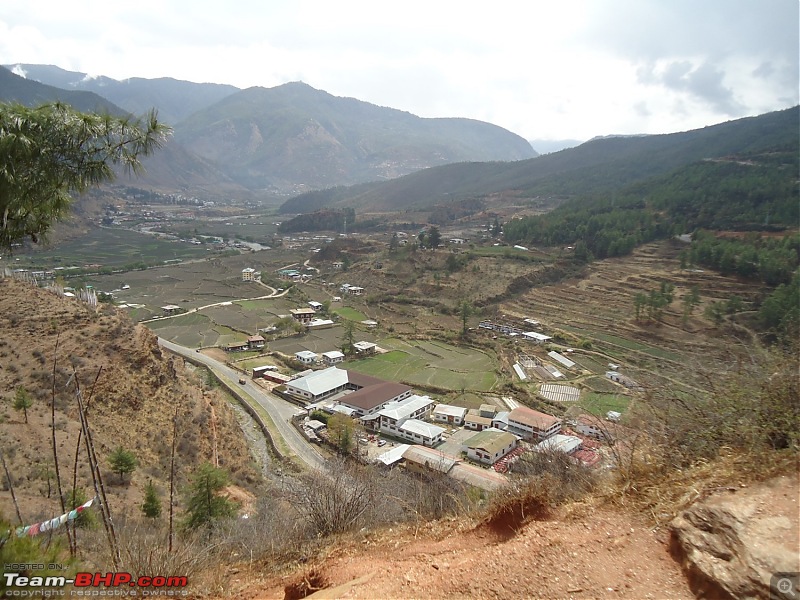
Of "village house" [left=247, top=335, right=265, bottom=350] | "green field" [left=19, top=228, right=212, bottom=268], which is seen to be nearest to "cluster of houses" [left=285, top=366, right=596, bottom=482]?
"village house" [left=247, top=335, right=265, bottom=350]

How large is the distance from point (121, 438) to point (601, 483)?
45.8ft

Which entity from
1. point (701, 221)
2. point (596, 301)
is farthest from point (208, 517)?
point (701, 221)

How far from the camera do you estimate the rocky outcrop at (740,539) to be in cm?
292

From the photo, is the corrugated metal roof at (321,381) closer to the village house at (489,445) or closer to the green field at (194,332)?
the village house at (489,445)

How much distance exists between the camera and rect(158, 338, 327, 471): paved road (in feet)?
60.8

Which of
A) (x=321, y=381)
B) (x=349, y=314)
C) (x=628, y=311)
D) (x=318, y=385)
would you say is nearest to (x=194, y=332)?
(x=349, y=314)

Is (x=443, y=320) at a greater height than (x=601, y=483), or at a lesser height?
lesser

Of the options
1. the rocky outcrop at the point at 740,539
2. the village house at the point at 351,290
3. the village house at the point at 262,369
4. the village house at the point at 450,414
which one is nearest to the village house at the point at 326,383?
the village house at the point at 262,369

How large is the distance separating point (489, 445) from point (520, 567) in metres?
15.1

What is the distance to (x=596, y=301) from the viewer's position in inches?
1489

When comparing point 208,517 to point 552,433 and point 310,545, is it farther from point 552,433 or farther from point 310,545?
point 552,433

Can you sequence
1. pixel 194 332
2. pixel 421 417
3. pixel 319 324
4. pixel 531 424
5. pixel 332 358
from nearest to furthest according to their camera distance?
1. pixel 531 424
2. pixel 421 417
3. pixel 332 358
4. pixel 194 332
5. pixel 319 324

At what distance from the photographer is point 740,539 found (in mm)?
3158

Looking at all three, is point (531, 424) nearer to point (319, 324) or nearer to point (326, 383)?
point (326, 383)
